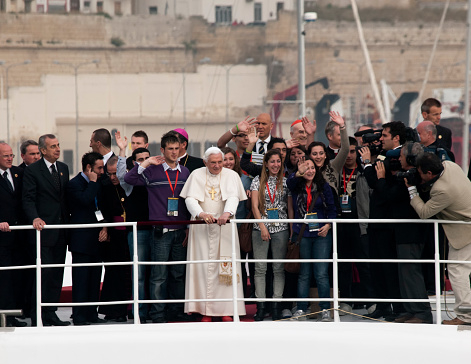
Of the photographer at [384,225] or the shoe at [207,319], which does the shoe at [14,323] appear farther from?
the photographer at [384,225]

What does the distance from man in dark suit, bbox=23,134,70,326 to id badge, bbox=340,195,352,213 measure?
2.59 m

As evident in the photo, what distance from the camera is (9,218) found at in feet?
23.9

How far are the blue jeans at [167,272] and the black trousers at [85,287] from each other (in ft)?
2.09

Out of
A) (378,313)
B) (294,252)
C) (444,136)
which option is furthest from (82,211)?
(444,136)

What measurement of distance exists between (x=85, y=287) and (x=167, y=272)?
80cm

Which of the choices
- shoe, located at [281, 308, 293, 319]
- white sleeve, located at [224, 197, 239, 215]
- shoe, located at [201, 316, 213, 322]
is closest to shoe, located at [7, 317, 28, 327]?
shoe, located at [201, 316, 213, 322]

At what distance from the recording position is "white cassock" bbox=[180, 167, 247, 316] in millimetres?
7012

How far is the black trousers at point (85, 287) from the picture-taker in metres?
7.25

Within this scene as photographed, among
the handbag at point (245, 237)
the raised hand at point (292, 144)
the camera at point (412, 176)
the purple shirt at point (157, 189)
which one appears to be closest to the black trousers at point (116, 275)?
the purple shirt at point (157, 189)

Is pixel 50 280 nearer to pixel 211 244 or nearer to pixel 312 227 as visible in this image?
pixel 211 244

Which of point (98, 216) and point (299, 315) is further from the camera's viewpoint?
point (98, 216)

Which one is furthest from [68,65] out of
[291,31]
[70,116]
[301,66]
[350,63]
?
→ [301,66]

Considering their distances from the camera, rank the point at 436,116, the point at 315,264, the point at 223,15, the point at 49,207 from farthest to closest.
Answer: the point at 223,15 → the point at 436,116 → the point at 49,207 → the point at 315,264

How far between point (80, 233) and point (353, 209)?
2567 mm
